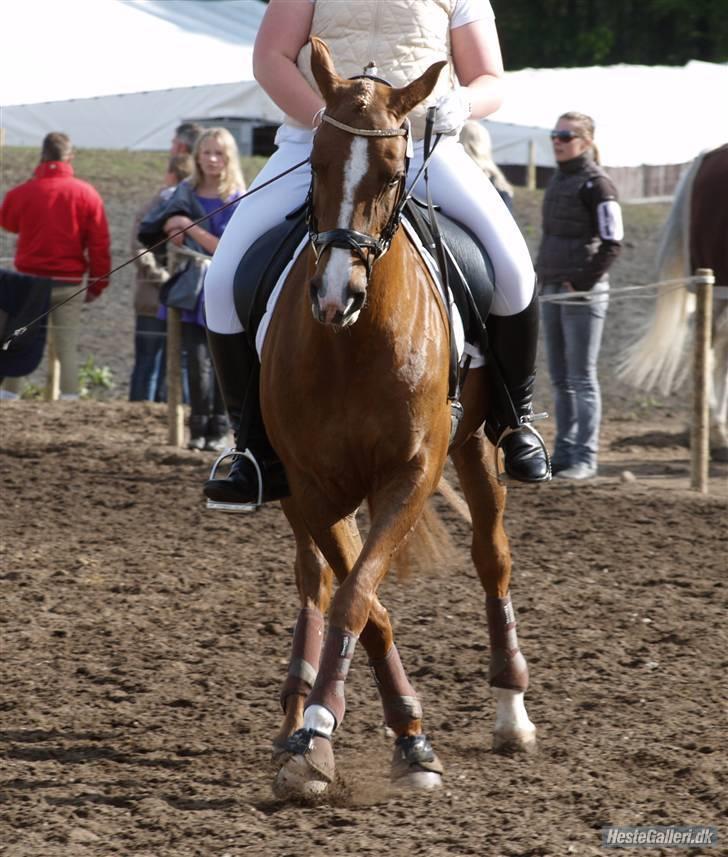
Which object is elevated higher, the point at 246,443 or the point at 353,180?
the point at 353,180

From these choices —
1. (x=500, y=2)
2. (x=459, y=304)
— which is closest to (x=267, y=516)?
(x=459, y=304)

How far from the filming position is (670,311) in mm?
11625

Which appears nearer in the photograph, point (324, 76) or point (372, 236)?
point (372, 236)

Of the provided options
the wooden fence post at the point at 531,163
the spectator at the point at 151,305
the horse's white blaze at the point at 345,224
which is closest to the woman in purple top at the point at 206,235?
the spectator at the point at 151,305

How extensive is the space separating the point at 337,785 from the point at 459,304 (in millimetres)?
1672

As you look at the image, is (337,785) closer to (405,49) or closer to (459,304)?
(459,304)

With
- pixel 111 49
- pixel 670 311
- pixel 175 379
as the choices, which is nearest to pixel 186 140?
pixel 175 379

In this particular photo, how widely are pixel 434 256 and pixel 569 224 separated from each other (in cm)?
565

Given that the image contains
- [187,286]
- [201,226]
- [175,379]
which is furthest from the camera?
[175,379]

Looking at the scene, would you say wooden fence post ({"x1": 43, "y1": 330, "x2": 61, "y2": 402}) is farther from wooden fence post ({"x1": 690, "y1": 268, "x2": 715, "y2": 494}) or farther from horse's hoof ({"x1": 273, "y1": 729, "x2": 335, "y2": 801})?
horse's hoof ({"x1": 273, "y1": 729, "x2": 335, "y2": 801})

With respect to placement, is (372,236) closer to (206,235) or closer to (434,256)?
(434,256)

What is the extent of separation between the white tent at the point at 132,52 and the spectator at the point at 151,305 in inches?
98.5

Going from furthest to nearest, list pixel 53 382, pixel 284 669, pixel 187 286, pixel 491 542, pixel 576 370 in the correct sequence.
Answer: pixel 53 382
pixel 187 286
pixel 576 370
pixel 284 669
pixel 491 542

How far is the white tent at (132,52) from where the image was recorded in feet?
46.6
